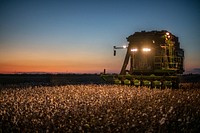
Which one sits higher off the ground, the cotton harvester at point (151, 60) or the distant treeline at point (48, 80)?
the cotton harvester at point (151, 60)

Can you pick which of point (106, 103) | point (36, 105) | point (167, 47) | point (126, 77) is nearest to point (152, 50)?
point (167, 47)

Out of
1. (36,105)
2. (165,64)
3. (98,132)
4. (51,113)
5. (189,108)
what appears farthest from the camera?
(165,64)

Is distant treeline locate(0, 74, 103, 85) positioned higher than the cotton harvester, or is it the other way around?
the cotton harvester

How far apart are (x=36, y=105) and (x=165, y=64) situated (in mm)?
13547

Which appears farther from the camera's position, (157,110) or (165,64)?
(165,64)

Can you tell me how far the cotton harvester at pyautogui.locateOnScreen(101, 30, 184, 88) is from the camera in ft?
67.7

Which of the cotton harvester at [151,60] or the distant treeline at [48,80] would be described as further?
the distant treeline at [48,80]

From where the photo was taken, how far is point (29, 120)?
863cm

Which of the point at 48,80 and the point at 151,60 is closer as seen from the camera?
the point at 151,60

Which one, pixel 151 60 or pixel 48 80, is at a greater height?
pixel 151 60

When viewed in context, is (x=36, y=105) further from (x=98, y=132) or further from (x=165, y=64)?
(x=165, y=64)

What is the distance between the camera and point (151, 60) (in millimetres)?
23719

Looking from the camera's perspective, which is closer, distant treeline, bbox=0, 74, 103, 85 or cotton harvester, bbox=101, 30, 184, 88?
cotton harvester, bbox=101, 30, 184, 88

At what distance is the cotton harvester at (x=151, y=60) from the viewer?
20625 mm
